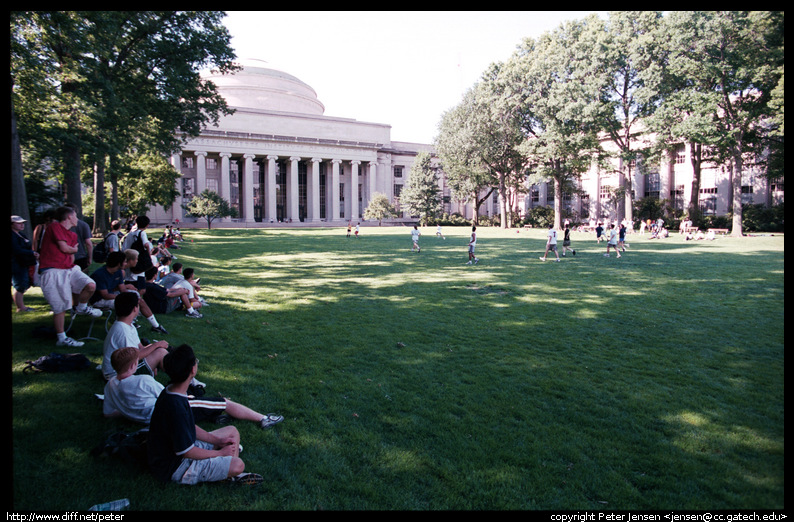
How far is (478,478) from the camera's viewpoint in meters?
3.57

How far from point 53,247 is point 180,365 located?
4809 millimetres

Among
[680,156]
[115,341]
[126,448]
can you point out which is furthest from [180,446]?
[680,156]

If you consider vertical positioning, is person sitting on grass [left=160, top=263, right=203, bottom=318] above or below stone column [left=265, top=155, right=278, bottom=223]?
below

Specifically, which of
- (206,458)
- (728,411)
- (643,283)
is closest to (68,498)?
(206,458)

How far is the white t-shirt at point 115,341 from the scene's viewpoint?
498cm

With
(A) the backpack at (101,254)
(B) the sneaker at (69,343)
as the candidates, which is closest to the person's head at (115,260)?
(B) the sneaker at (69,343)

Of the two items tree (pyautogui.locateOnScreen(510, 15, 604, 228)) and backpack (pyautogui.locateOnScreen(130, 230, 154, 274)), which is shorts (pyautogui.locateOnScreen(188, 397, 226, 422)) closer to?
backpack (pyautogui.locateOnScreen(130, 230, 154, 274))

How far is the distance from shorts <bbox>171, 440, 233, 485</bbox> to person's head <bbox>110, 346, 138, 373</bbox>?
4.50 feet

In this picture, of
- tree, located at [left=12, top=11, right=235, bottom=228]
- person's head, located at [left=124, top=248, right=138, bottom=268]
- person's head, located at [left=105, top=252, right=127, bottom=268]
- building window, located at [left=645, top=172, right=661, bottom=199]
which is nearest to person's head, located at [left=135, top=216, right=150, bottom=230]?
person's head, located at [left=124, top=248, right=138, bottom=268]

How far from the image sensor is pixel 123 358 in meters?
4.19

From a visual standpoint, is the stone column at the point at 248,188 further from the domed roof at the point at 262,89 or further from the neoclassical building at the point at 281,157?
the domed roof at the point at 262,89

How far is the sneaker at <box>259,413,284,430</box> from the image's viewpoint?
14.4 feet

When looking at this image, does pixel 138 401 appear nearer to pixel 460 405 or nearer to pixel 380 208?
pixel 460 405
